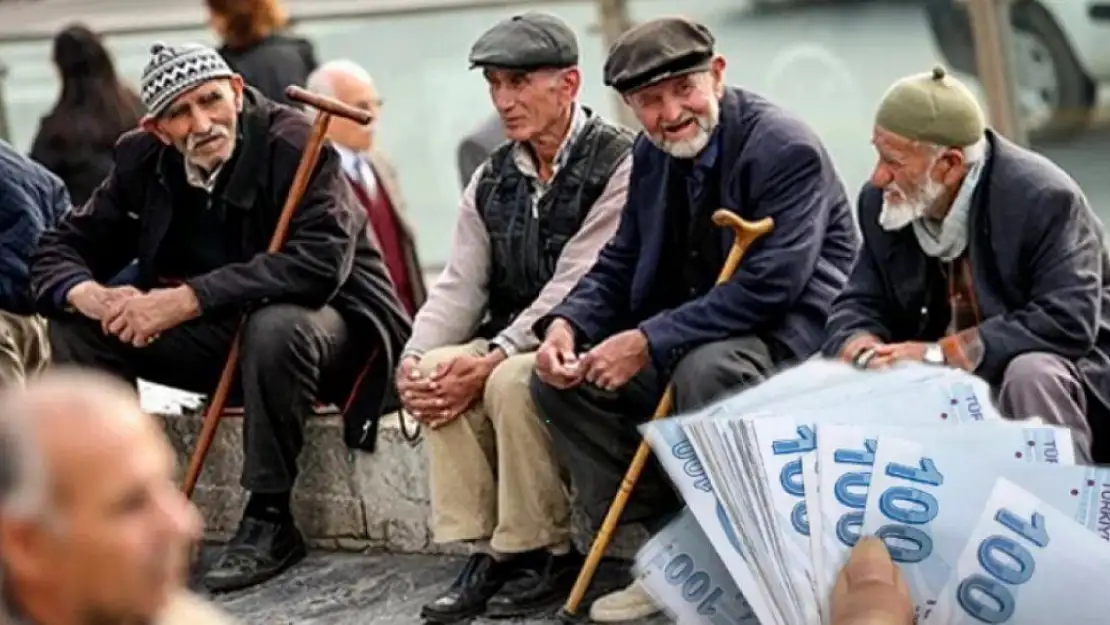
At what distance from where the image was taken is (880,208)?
4242 mm

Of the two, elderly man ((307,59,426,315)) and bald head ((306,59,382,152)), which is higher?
bald head ((306,59,382,152))

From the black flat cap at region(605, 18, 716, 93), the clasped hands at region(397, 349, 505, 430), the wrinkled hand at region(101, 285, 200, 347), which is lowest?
the clasped hands at region(397, 349, 505, 430)

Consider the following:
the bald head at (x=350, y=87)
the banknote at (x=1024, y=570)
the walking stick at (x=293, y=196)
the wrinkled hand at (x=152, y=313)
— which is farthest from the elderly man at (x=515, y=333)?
the banknote at (x=1024, y=570)

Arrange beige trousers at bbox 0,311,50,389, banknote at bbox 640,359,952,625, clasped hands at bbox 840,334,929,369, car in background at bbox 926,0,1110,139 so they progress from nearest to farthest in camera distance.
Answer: banknote at bbox 640,359,952,625
clasped hands at bbox 840,334,929,369
beige trousers at bbox 0,311,50,389
car in background at bbox 926,0,1110,139

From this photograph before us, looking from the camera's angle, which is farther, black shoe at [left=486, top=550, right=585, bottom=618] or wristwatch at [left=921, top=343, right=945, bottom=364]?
black shoe at [left=486, top=550, right=585, bottom=618]

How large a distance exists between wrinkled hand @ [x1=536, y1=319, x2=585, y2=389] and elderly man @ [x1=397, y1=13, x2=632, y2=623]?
3.3 inches

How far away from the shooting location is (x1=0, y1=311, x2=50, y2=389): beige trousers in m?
5.27

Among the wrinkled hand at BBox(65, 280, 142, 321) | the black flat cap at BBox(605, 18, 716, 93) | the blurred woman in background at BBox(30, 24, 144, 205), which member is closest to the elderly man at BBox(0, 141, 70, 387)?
the wrinkled hand at BBox(65, 280, 142, 321)

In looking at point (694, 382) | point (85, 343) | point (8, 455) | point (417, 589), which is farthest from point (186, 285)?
point (8, 455)

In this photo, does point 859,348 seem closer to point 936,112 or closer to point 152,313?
point 936,112

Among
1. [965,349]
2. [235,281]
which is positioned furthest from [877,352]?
[235,281]

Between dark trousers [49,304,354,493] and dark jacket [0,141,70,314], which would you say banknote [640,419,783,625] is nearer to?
dark trousers [49,304,354,493]

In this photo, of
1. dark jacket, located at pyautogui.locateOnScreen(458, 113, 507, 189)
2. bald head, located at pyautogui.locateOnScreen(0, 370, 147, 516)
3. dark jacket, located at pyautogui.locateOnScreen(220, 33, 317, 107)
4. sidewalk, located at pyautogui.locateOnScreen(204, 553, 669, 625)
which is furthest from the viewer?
dark jacket, located at pyautogui.locateOnScreen(220, 33, 317, 107)

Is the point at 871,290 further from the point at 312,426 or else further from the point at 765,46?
the point at 765,46
